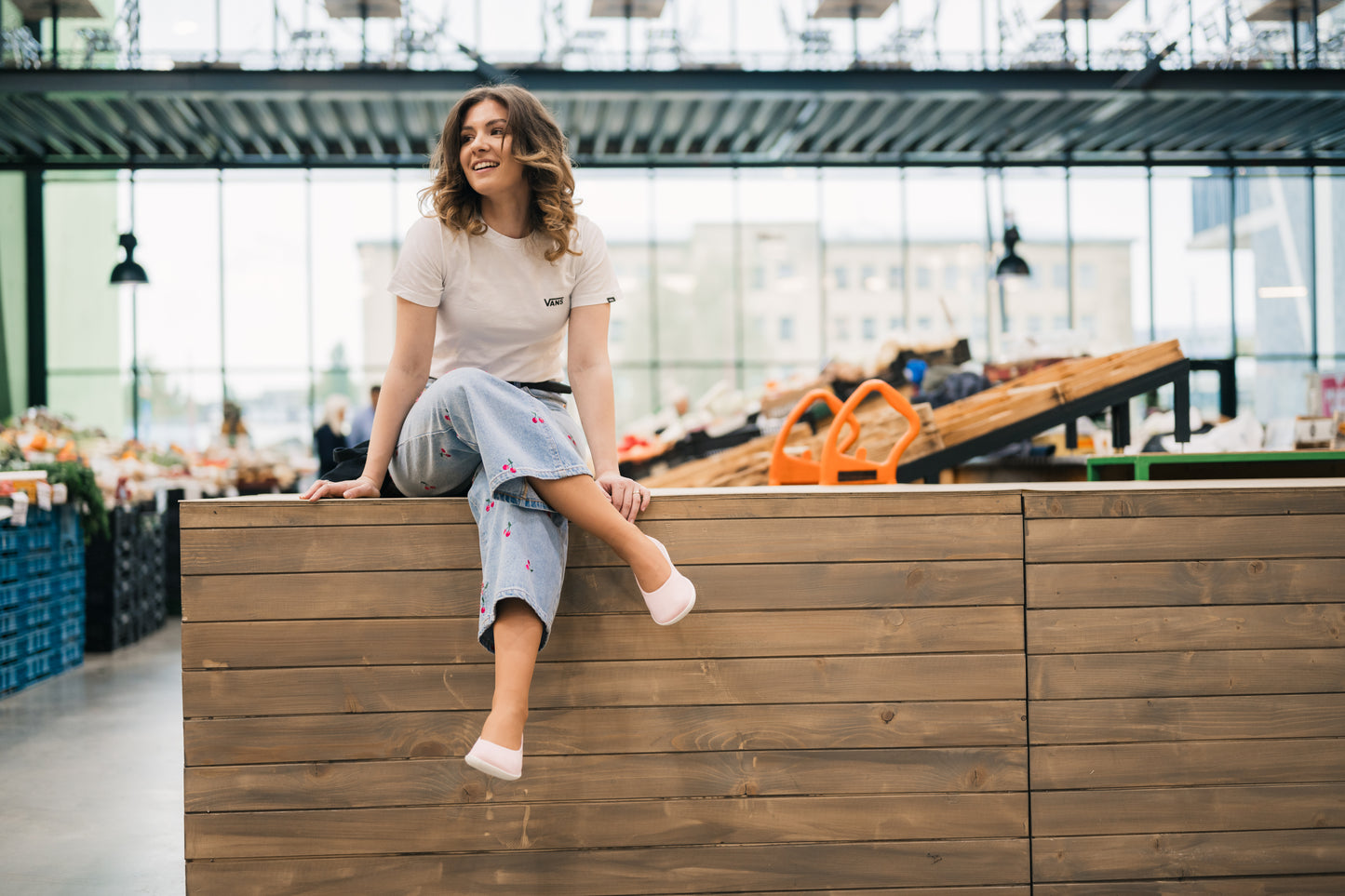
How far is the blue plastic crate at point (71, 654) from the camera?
487cm

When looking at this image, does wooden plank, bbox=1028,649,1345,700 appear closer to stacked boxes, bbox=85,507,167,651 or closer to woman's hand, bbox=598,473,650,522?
woman's hand, bbox=598,473,650,522

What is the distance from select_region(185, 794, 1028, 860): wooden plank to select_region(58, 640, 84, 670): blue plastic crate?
13.0 ft

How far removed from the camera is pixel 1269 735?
5.75 feet

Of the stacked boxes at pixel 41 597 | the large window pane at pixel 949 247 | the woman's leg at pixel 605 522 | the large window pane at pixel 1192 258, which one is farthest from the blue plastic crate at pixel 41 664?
the large window pane at pixel 1192 258

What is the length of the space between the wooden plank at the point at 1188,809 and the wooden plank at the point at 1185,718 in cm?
10

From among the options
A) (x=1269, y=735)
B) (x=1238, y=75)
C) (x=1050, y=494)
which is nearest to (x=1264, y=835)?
(x=1269, y=735)

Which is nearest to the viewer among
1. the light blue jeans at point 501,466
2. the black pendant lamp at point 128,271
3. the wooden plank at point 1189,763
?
the light blue jeans at point 501,466

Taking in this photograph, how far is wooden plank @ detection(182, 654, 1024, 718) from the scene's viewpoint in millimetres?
1648

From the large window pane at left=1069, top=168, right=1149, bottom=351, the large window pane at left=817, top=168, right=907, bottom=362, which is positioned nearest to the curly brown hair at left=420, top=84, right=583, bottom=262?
the large window pane at left=817, top=168, right=907, bottom=362

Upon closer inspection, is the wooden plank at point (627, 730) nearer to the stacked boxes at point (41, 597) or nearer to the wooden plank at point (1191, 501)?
the wooden plank at point (1191, 501)

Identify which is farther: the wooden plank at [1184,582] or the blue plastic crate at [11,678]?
the blue plastic crate at [11,678]

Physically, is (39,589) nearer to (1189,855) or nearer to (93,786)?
(93,786)

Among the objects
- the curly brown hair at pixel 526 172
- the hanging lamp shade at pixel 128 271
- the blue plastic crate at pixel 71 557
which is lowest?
the blue plastic crate at pixel 71 557

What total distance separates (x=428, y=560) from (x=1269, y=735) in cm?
155
